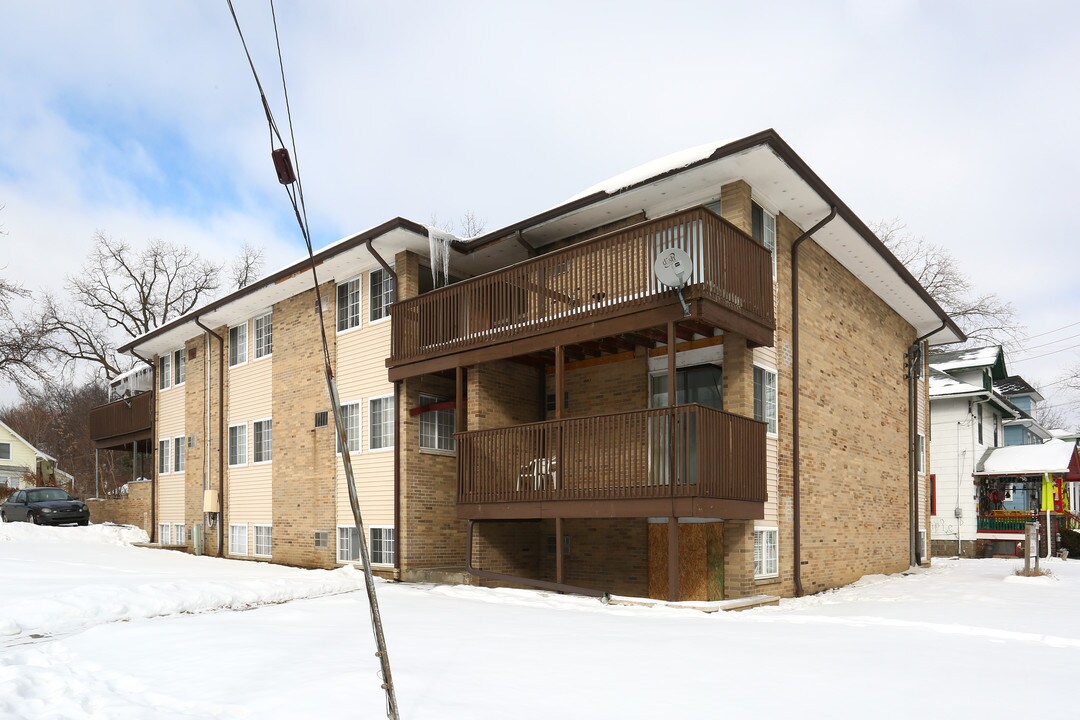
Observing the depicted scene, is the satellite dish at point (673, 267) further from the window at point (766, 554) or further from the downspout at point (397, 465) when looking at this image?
the downspout at point (397, 465)

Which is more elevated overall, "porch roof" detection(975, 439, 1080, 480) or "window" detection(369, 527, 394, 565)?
"porch roof" detection(975, 439, 1080, 480)

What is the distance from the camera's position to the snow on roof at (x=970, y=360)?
29047 millimetres

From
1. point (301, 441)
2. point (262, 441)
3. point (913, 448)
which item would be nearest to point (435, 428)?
point (301, 441)

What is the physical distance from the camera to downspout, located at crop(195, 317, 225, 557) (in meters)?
21.8

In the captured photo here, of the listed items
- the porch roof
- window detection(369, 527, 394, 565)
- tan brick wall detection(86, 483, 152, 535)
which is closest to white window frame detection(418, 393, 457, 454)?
window detection(369, 527, 394, 565)

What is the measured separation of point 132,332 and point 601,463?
40729 millimetres

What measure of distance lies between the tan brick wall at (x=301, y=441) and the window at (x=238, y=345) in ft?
6.29

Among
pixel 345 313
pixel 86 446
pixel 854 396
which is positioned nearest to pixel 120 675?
pixel 345 313

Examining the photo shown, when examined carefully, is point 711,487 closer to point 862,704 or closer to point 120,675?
point 862,704

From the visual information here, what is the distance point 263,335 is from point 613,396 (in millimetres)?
10411

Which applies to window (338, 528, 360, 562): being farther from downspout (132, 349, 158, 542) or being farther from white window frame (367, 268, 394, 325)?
downspout (132, 349, 158, 542)

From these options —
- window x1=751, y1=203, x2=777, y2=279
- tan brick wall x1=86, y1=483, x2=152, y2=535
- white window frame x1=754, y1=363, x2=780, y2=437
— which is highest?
window x1=751, y1=203, x2=777, y2=279

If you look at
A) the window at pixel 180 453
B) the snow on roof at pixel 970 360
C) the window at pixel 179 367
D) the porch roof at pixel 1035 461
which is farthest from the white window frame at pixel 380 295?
the snow on roof at pixel 970 360

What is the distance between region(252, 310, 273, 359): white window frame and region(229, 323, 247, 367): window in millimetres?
663
